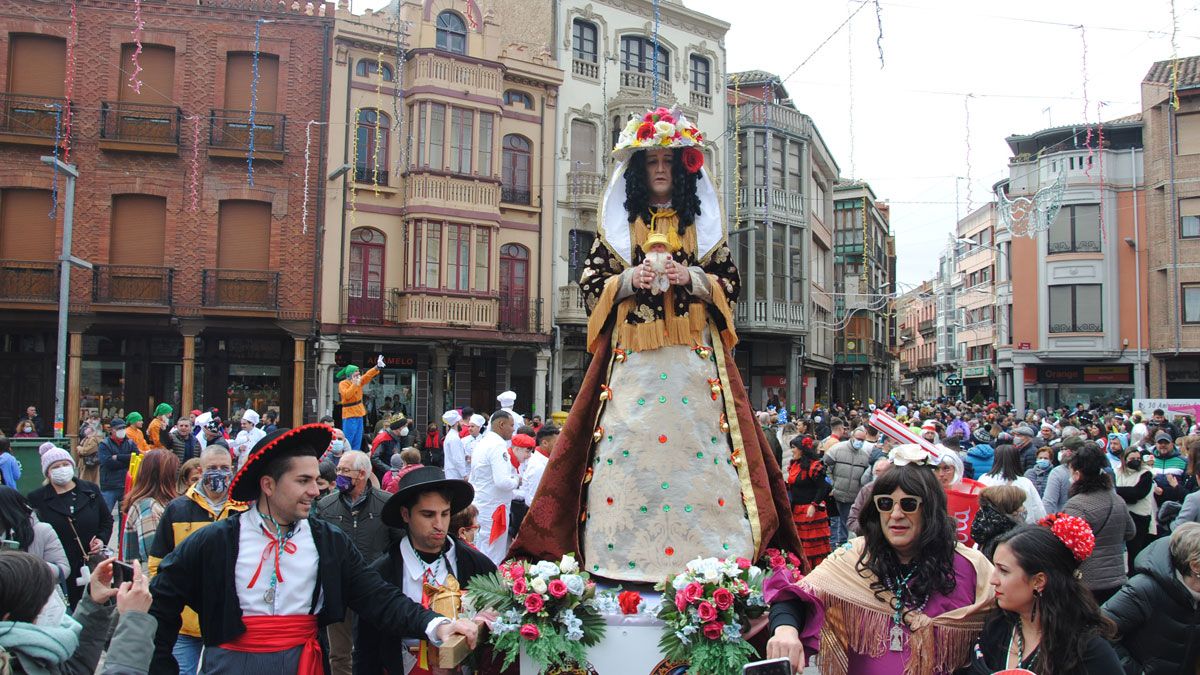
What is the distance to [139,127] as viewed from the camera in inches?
879

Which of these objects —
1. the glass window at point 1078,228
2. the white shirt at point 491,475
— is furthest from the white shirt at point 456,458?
the glass window at point 1078,228

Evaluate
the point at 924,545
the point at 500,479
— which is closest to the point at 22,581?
the point at 924,545

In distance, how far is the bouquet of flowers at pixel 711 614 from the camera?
4129 millimetres

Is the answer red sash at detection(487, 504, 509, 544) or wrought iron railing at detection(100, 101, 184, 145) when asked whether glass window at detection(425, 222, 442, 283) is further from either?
red sash at detection(487, 504, 509, 544)

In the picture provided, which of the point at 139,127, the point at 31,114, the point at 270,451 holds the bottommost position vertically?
the point at 270,451

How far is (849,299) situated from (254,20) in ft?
108

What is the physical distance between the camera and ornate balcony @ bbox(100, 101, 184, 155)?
2202 centimetres

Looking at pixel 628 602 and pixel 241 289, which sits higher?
pixel 241 289

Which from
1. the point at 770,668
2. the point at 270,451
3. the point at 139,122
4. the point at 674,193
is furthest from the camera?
the point at 139,122

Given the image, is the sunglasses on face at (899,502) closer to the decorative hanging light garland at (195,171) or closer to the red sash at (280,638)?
the red sash at (280,638)

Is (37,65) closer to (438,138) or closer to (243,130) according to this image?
(243,130)

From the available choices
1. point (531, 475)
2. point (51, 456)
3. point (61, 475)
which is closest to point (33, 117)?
point (51, 456)

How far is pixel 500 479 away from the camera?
29.2ft

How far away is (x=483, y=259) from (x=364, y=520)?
19.8m
